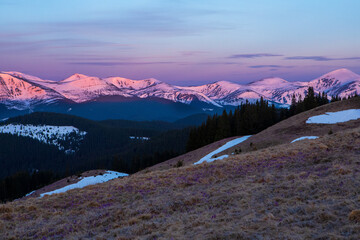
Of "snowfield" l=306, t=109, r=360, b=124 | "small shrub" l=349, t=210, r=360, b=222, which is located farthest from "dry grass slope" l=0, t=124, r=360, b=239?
"snowfield" l=306, t=109, r=360, b=124

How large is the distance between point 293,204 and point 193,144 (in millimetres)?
79641

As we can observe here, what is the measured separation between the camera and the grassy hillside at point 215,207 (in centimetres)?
891

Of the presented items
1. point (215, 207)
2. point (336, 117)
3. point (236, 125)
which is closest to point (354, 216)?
point (215, 207)

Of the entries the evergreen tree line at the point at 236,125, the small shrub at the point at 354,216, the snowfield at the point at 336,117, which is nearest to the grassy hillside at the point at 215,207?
the small shrub at the point at 354,216

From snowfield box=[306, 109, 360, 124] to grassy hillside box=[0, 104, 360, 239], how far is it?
25.3 m

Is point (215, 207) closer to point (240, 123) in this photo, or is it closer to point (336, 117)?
point (336, 117)

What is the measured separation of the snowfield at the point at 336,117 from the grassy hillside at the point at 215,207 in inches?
998

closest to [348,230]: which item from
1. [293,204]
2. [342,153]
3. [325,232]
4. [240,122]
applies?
[325,232]

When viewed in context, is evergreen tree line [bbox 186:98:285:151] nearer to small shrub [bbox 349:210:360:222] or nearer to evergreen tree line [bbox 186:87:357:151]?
evergreen tree line [bbox 186:87:357:151]

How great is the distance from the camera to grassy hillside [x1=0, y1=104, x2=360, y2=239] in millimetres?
8914

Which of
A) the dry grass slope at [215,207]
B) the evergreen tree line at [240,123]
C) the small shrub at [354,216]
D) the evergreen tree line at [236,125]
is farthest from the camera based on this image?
Answer: the evergreen tree line at [240,123]

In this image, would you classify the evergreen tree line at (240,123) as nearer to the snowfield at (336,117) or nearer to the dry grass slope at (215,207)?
the snowfield at (336,117)

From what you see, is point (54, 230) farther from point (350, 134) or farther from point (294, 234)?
point (350, 134)

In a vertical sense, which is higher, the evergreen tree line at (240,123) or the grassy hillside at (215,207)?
the grassy hillside at (215,207)
